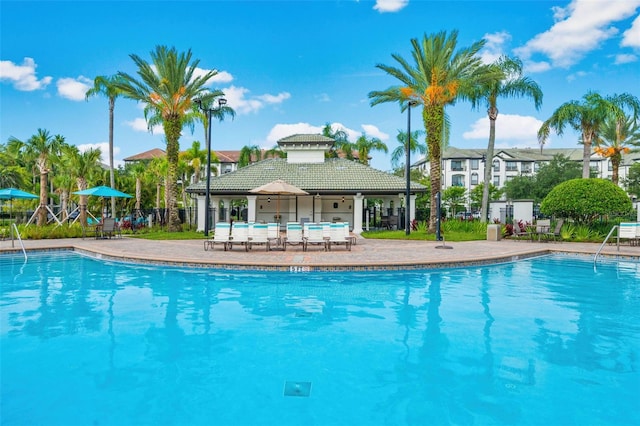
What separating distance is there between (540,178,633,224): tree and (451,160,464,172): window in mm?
57265

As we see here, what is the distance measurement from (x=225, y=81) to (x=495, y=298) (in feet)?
78.2

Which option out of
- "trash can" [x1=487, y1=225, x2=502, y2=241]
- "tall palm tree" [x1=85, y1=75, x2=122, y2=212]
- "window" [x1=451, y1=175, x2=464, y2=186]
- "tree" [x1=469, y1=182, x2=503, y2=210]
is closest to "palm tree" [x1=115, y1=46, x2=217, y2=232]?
"tall palm tree" [x1=85, y1=75, x2=122, y2=212]

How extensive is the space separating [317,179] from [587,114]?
1760 cm

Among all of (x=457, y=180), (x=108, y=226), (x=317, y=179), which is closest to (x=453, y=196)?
(x=457, y=180)

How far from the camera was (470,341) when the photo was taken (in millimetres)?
5633

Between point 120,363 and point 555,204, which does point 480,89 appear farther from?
point 120,363

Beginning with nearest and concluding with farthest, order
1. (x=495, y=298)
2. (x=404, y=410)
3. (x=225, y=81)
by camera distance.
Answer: (x=404, y=410) < (x=495, y=298) < (x=225, y=81)

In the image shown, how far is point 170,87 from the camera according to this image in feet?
70.0

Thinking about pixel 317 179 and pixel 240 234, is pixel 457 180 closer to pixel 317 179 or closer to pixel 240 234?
pixel 317 179

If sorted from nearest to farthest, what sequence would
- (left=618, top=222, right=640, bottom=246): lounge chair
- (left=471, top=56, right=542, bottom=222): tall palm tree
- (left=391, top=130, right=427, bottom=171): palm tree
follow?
(left=618, top=222, right=640, bottom=246): lounge chair < (left=471, top=56, right=542, bottom=222): tall palm tree < (left=391, top=130, right=427, bottom=171): palm tree

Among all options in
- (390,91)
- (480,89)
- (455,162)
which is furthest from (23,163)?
(455,162)

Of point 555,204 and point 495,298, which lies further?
point 555,204

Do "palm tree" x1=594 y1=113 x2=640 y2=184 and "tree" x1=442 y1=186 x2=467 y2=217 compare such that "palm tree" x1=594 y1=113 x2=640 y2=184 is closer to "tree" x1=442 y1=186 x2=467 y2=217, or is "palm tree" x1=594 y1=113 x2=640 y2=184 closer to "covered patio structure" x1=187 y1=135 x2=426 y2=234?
"covered patio structure" x1=187 y1=135 x2=426 y2=234

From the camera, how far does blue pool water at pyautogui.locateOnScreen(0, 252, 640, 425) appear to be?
147 inches
